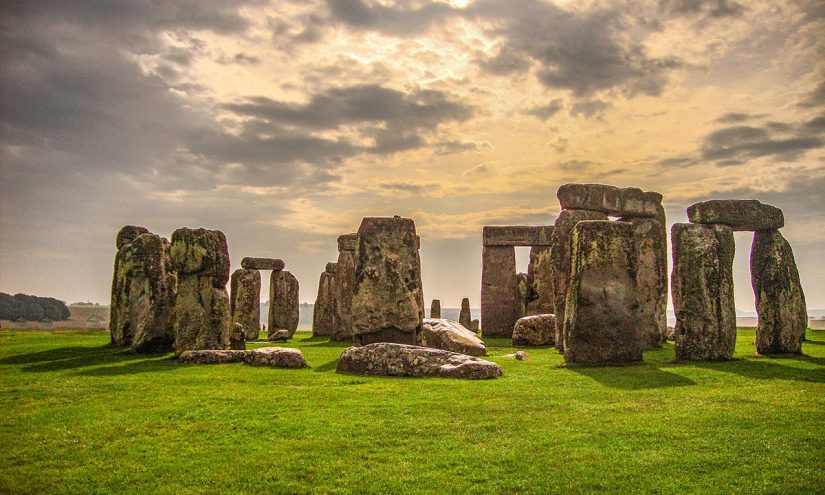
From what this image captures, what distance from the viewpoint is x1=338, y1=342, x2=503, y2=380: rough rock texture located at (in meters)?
11.8

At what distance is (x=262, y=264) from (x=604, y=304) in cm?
1952

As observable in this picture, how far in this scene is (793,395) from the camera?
31.5 feet

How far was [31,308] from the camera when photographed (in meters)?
61.3

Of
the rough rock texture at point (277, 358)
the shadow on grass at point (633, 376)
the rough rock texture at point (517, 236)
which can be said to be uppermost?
the rough rock texture at point (517, 236)

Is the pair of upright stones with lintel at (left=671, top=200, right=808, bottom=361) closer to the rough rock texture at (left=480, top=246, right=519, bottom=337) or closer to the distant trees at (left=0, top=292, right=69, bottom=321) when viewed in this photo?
the rough rock texture at (left=480, top=246, right=519, bottom=337)

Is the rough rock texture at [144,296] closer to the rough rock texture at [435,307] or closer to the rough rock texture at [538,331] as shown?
the rough rock texture at [538,331]

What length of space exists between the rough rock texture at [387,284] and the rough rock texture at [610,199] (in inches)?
228

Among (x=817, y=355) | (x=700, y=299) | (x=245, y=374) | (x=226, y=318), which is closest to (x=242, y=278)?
(x=226, y=318)

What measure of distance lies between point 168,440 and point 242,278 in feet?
69.2

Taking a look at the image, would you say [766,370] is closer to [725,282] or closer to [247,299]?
[725,282]

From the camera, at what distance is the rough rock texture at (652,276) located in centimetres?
1905

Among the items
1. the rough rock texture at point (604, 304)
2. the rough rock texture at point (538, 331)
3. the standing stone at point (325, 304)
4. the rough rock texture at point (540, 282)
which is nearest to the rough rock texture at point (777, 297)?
the rough rock texture at point (604, 304)

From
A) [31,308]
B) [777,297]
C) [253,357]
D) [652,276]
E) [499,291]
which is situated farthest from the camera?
[31,308]

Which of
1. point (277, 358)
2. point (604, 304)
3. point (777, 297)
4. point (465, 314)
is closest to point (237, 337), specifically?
point (277, 358)
